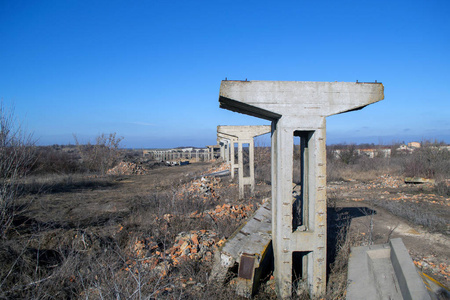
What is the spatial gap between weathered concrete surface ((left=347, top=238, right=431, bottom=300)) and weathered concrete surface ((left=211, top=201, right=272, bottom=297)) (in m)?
1.37

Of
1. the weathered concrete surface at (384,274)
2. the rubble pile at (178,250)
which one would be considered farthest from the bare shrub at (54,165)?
the weathered concrete surface at (384,274)

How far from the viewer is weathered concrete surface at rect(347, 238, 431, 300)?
336 centimetres

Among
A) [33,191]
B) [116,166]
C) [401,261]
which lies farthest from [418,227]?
[116,166]

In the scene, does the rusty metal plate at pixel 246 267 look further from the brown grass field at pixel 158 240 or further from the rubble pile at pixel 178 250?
the rubble pile at pixel 178 250

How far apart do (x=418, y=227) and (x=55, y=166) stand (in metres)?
26.3

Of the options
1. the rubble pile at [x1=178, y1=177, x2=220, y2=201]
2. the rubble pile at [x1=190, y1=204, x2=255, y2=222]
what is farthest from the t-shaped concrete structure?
the rubble pile at [x1=178, y1=177, x2=220, y2=201]

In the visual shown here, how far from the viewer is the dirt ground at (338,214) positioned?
623 centimetres

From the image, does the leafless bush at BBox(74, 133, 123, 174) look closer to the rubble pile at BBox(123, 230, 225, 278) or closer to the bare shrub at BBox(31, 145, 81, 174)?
the bare shrub at BBox(31, 145, 81, 174)

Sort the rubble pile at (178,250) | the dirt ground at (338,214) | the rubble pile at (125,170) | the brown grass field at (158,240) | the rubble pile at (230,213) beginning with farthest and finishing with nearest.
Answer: the rubble pile at (125,170) → the rubble pile at (230,213) → the dirt ground at (338,214) → the rubble pile at (178,250) → the brown grass field at (158,240)

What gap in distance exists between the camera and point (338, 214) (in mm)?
8445

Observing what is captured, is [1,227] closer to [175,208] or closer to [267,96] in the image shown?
[175,208]

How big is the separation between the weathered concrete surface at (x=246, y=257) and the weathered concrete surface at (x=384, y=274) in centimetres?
137

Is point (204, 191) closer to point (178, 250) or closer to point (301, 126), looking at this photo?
point (178, 250)

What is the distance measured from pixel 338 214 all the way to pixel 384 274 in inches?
181
